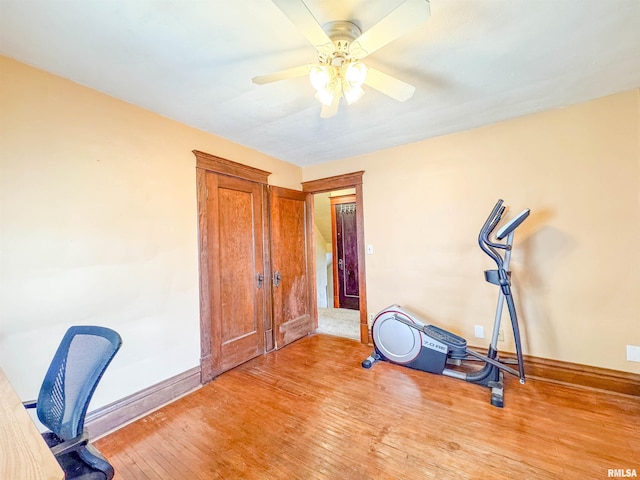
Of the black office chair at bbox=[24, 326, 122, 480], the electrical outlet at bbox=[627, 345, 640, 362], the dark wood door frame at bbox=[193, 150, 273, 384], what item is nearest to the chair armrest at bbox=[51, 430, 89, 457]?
the black office chair at bbox=[24, 326, 122, 480]

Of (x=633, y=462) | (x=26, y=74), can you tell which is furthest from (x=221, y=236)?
(x=633, y=462)

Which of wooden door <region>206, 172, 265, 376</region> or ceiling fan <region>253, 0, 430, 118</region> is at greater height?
ceiling fan <region>253, 0, 430, 118</region>

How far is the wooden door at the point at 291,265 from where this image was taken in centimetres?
346

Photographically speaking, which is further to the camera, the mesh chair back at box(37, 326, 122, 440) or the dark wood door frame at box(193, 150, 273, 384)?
the dark wood door frame at box(193, 150, 273, 384)

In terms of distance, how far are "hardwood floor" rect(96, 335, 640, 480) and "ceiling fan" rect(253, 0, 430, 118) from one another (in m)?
2.21

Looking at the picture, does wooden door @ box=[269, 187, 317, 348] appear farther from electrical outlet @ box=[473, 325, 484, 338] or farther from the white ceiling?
electrical outlet @ box=[473, 325, 484, 338]

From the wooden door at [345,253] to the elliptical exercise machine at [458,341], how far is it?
2599 millimetres

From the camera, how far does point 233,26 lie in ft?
4.52

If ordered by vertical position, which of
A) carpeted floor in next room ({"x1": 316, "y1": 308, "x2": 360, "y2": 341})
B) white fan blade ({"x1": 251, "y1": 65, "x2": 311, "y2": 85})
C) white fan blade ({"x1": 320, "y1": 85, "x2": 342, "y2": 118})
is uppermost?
white fan blade ({"x1": 251, "y1": 65, "x2": 311, "y2": 85})

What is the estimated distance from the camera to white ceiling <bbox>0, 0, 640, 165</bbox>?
1298 mm

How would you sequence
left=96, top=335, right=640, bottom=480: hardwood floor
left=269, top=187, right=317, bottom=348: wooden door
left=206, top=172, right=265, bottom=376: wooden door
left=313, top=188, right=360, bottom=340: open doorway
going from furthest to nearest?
left=313, top=188, right=360, bottom=340: open doorway < left=269, top=187, right=317, bottom=348: wooden door < left=206, top=172, right=265, bottom=376: wooden door < left=96, top=335, right=640, bottom=480: hardwood floor

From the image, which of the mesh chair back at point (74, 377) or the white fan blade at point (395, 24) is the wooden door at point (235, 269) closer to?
the mesh chair back at point (74, 377)

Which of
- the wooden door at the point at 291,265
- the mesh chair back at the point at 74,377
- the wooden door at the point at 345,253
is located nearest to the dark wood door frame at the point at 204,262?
the wooden door at the point at 291,265

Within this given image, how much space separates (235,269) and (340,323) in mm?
2312
